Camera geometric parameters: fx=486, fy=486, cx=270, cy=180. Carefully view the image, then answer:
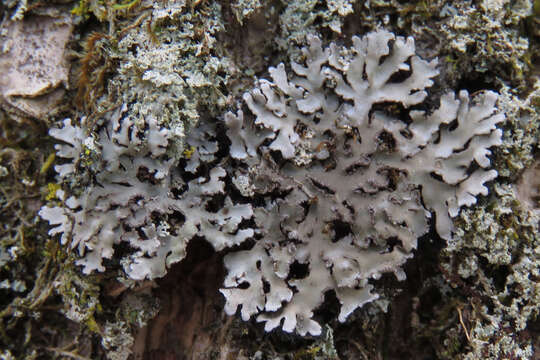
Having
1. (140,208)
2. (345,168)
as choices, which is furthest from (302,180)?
(140,208)

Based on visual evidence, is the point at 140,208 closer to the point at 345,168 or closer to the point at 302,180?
the point at 302,180

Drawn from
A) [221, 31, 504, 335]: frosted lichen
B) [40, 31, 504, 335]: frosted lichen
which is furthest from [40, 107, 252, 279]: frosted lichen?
[221, 31, 504, 335]: frosted lichen

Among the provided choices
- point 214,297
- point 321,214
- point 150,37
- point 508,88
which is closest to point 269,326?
point 214,297

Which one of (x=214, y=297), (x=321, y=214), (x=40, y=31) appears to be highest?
(x=40, y=31)

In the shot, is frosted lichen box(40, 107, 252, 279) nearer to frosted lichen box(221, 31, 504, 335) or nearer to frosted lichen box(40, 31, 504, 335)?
frosted lichen box(40, 31, 504, 335)

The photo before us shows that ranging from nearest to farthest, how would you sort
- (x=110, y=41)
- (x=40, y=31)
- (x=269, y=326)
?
(x=269, y=326) < (x=110, y=41) < (x=40, y=31)

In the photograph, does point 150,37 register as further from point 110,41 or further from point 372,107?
point 372,107

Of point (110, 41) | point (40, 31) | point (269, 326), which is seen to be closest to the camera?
point (269, 326)

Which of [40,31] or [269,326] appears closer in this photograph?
[269,326]

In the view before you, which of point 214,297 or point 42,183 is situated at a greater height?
point 42,183

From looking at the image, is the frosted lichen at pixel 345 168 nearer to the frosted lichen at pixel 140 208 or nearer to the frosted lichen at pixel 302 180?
the frosted lichen at pixel 302 180

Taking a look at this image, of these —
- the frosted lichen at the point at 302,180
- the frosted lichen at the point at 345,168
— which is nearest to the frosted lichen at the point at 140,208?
the frosted lichen at the point at 302,180
